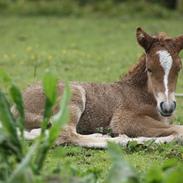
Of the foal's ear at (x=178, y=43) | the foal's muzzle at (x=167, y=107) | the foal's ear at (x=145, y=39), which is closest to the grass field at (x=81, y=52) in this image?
the foal's muzzle at (x=167, y=107)

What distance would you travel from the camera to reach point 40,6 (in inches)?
976

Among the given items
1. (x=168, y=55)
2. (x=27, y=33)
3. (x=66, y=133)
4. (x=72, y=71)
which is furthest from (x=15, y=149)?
(x=27, y=33)

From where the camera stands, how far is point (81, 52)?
17.2m

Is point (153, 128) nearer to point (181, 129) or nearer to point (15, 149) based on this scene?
point (181, 129)

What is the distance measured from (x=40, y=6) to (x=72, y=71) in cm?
1067

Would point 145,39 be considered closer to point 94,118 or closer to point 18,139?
point 94,118

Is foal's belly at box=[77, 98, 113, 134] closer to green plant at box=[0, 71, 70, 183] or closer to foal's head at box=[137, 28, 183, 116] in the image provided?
foal's head at box=[137, 28, 183, 116]

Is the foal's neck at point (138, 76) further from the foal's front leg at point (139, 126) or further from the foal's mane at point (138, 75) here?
the foal's front leg at point (139, 126)

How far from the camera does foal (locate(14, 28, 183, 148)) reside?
8094 millimetres

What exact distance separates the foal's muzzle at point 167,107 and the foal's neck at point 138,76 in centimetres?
104

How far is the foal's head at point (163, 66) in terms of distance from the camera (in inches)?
319

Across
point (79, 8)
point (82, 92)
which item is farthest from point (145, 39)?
point (79, 8)

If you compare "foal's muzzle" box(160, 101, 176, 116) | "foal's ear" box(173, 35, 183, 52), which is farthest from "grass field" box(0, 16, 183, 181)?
"foal's ear" box(173, 35, 183, 52)

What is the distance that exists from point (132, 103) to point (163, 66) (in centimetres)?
82
